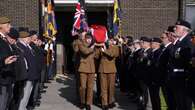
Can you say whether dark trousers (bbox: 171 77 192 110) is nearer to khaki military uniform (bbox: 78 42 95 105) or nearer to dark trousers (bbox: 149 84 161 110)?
dark trousers (bbox: 149 84 161 110)

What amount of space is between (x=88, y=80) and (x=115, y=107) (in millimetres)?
1017

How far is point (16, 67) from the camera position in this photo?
1023cm

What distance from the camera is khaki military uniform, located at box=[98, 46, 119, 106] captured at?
1391 centimetres

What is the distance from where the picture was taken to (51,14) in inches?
743

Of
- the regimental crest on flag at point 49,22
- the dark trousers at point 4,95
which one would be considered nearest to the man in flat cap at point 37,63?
the dark trousers at point 4,95

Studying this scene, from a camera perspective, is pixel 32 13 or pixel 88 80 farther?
pixel 32 13

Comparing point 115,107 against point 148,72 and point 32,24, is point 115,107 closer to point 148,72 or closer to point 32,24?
point 148,72

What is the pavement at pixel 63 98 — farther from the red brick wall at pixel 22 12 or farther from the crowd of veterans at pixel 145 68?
the red brick wall at pixel 22 12

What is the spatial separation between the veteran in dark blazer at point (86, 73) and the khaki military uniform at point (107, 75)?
0.26m

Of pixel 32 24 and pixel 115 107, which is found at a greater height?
pixel 32 24

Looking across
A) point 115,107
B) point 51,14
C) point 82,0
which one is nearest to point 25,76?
point 115,107

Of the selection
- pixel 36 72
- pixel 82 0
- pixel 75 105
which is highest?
pixel 82 0

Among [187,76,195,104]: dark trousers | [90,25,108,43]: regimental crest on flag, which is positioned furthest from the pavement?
[187,76,195,104]: dark trousers

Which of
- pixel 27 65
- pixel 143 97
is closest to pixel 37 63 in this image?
pixel 27 65
